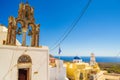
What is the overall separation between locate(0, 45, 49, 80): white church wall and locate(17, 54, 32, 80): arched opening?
24 centimetres

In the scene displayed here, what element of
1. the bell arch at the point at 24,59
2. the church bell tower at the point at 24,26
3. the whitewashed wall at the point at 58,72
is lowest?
the whitewashed wall at the point at 58,72

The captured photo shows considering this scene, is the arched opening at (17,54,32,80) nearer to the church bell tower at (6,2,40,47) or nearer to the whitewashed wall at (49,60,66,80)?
the church bell tower at (6,2,40,47)

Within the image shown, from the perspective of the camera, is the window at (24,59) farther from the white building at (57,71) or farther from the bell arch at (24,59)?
the white building at (57,71)

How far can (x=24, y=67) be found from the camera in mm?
12789

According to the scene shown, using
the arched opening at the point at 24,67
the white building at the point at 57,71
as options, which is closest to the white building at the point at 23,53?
the arched opening at the point at 24,67

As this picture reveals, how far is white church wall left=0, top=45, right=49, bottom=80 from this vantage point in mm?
11656

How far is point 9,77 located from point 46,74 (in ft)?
10.6

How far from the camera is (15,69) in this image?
40.2 ft

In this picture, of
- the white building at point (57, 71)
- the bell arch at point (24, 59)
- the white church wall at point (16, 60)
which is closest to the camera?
the white church wall at point (16, 60)

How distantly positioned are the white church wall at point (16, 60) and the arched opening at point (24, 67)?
0.24m

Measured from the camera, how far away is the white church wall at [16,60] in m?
11.7

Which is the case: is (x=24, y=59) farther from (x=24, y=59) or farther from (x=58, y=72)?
(x=58, y=72)

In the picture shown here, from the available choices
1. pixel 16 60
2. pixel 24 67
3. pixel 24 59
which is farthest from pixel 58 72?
pixel 16 60

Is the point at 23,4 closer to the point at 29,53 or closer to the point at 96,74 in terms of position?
the point at 29,53
